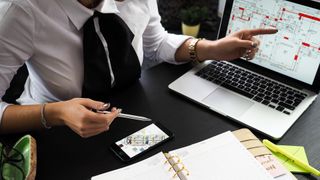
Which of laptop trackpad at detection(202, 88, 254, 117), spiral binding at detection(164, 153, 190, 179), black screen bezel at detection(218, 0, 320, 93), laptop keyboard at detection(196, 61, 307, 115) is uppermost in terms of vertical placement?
black screen bezel at detection(218, 0, 320, 93)

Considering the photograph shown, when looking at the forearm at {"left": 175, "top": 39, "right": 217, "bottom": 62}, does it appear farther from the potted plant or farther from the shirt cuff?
the potted plant

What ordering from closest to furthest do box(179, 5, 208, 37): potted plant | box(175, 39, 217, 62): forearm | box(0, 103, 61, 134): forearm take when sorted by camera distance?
box(0, 103, 61, 134): forearm, box(175, 39, 217, 62): forearm, box(179, 5, 208, 37): potted plant

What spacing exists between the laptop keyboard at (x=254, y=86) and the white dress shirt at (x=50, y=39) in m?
0.25

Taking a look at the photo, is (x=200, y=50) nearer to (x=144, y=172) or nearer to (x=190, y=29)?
(x=144, y=172)

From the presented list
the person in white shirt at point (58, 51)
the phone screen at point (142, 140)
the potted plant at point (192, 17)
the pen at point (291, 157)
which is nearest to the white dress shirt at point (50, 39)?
the person in white shirt at point (58, 51)

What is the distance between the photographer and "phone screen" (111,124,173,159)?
29.6 inches

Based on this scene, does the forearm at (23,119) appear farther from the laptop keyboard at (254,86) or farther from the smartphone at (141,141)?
the laptop keyboard at (254,86)

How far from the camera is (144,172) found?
2.27ft

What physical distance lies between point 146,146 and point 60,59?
326mm

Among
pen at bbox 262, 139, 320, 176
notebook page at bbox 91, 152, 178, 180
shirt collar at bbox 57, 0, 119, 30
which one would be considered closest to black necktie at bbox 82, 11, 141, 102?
shirt collar at bbox 57, 0, 119, 30

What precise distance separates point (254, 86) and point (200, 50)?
0.20 meters

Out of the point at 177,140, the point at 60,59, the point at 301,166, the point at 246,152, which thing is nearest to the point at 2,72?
the point at 60,59

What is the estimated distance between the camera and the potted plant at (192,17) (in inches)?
76.9

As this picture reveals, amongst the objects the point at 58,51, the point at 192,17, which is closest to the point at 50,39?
the point at 58,51
